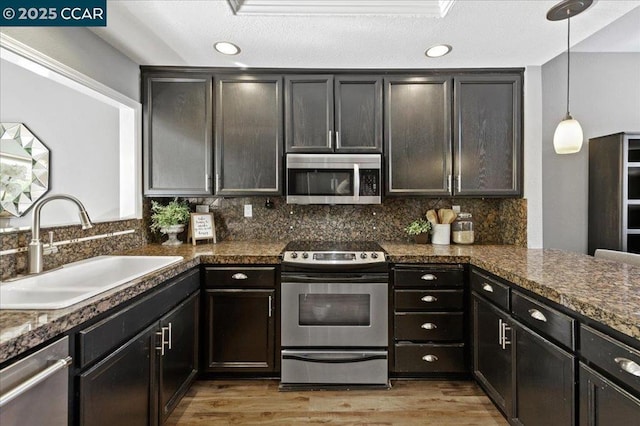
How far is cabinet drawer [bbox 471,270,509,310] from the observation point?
6.06ft

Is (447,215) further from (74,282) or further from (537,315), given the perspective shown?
(74,282)

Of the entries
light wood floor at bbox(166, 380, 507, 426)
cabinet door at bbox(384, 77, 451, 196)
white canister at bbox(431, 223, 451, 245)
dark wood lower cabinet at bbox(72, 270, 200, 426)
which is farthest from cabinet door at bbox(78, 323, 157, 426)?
white canister at bbox(431, 223, 451, 245)

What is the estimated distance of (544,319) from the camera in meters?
1.48

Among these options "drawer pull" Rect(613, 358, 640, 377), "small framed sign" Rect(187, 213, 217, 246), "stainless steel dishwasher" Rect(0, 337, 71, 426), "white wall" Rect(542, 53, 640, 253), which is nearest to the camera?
"stainless steel dishwasher" Rect(0, 337, 71, 426)

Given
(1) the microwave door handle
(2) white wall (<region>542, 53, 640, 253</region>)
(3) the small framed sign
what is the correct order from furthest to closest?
1. (2) white wall (<region>542, 53, 640, 253</region>)
2. (3) the small framed sign
3. (1) the microwave door handle

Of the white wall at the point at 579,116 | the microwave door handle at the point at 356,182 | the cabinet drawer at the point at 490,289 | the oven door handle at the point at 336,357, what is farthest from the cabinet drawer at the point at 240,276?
the white wall at the point at 579,116

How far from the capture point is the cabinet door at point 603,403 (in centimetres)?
104

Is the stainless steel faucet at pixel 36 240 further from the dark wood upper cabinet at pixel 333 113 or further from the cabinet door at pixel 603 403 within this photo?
the cabinet door at pixel 603 403

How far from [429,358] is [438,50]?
2.16 m

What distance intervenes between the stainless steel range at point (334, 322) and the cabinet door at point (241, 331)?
12 cm

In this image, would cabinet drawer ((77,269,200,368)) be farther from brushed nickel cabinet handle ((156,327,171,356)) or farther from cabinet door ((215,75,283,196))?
cabinet door ((215,75,283,196))

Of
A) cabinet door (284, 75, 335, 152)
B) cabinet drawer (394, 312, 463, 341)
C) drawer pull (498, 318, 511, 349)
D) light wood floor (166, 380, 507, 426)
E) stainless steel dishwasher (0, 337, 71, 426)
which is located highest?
cabinet door (284, 75, 335, 152)

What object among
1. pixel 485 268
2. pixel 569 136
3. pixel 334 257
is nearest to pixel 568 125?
pixel 569 136

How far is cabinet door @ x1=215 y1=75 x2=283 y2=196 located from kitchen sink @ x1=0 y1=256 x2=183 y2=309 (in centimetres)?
86
